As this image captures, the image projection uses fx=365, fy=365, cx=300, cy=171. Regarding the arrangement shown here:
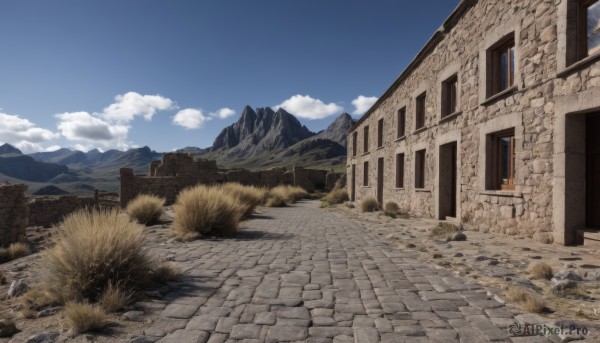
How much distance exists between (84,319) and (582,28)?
803cm

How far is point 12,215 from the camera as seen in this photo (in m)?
10.5

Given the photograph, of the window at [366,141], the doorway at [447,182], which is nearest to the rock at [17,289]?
the doorway at [447,182]

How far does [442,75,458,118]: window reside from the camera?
36.3 feet

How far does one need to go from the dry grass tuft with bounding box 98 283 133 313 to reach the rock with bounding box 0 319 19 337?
2.06ft

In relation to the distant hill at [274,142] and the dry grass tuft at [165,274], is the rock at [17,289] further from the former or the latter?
the distant hill at [274,142]

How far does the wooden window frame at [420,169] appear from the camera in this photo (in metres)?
13.0

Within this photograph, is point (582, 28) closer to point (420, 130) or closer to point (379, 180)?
point (420, 130)

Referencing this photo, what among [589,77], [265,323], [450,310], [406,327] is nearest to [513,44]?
[589,77]

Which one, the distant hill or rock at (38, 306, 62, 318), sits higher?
the distant hill

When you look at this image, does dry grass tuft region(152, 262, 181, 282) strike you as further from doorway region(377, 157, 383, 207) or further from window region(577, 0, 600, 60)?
doorway region(377, 157, 383, 207)

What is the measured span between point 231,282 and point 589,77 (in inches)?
241

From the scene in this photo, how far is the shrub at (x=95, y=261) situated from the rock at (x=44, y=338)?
2.33 feet

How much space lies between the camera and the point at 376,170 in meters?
18.1

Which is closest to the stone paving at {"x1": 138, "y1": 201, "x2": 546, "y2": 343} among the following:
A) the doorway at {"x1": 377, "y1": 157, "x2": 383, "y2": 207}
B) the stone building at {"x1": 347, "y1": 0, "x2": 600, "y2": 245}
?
the stone building at {"x1": 347, "y1": 0, "x2": 600, "y2": 245}
